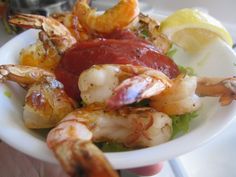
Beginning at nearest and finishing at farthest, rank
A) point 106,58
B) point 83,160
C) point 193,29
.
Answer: point 83,160 → point 106,58 → point 193,29

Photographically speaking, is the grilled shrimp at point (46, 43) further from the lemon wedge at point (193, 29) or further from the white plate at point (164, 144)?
the lemon wedge at point (193, 29)

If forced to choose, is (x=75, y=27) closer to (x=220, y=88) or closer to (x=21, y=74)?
(x=21, y=74)

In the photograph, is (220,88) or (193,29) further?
(193,29)

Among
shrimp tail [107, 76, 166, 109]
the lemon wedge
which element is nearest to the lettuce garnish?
shrimp tail [107, 76, 166, 109]

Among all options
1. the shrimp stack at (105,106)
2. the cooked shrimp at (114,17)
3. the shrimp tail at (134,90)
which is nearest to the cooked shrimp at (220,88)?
the shrimp stack at (105,106)

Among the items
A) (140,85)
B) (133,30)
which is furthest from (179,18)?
(140,85)

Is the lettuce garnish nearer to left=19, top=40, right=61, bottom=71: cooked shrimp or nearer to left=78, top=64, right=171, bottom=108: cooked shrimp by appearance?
left=78, top=64, right=171, bottom=108: cooked shrimp

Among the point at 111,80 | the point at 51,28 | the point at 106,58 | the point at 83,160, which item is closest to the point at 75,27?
the point at 51,28

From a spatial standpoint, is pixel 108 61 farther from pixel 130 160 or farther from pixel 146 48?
pixel 130 160
